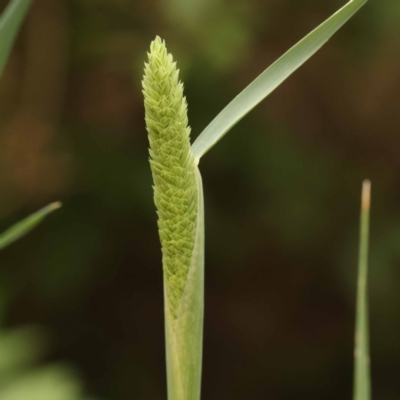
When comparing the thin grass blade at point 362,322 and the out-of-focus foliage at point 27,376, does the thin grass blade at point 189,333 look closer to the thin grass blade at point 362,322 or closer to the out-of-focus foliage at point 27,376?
the thin grass blade at point 362,322

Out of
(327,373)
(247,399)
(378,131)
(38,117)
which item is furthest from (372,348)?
(38,117)

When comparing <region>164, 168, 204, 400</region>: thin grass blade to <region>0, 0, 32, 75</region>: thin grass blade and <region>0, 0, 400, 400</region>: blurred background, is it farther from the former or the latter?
<region>0, 0, 400, 400</region>: blurred background

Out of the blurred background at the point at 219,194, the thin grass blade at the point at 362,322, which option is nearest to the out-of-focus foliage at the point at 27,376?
the blurred background at the point at 219,194

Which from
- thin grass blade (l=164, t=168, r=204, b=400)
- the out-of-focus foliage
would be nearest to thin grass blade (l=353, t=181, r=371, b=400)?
thin grass blade (l=164, t=168, r=204, b=400)

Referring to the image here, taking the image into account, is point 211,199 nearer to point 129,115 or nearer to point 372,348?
point 129,115

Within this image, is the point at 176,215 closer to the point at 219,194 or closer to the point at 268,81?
the point at 268,81
